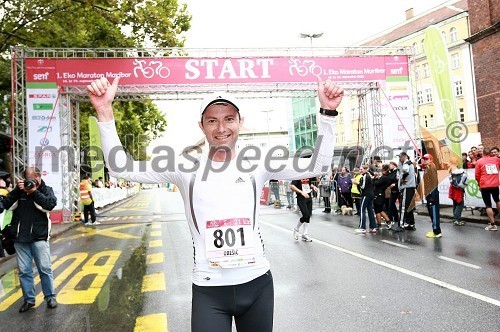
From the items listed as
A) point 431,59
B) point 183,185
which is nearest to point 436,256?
point 183,185

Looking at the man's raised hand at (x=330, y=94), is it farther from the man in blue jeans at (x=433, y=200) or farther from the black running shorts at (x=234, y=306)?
the man in blue jeans at (x=433, y=200)

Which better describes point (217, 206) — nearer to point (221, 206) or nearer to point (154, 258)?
point (221, 206)

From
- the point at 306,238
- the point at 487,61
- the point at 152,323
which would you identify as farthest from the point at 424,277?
the point at 487,61

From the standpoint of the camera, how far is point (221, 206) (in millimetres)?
2275

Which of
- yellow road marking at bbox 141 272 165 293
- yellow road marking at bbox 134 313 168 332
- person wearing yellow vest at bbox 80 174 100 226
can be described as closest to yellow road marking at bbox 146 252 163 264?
yellow road marking at bbox 141 272 165 293

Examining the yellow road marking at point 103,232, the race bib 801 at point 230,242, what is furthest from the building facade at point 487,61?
the race bib 801 at point 230,242

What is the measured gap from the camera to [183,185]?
7.80 ft

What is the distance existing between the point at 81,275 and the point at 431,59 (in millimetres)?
12357

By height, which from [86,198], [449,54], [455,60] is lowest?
[86,198]

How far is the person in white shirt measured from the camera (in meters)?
2.21

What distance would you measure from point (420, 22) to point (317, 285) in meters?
55.1

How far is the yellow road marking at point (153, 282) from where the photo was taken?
615 cm

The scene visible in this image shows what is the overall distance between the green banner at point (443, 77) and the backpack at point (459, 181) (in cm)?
161

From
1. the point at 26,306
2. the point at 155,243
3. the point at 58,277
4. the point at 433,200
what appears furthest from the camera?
the point at 155,243
